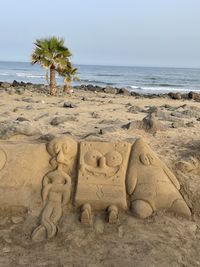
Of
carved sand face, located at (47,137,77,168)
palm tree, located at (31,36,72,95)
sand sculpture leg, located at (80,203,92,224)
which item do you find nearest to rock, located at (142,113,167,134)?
carved sand face, located at (47,137,77,168)

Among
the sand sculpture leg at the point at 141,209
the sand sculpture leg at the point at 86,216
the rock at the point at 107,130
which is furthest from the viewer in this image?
the rock at the point at 107,130

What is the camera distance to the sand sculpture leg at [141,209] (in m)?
4.26

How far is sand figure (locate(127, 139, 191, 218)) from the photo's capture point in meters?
4.37

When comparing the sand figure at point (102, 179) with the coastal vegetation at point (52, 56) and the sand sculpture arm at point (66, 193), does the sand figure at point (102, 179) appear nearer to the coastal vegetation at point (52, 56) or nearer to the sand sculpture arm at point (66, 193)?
the sand sculpture arm at point (66, 193)

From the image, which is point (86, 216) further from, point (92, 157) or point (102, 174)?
point (92, 157)

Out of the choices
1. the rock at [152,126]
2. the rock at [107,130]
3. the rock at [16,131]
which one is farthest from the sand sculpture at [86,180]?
the rock at [152,126]

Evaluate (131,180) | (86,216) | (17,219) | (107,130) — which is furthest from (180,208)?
(107,130)

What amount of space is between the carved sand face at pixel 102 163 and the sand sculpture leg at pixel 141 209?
45cm

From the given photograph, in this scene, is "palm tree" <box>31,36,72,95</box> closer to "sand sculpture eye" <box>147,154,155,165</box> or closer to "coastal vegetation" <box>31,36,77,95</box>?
"coastal vegetation" <box>31,36,77,95</box>

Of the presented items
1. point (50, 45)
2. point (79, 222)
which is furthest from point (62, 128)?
point (50, 45)

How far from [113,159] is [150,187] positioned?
1.79 ft

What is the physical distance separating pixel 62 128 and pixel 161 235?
4.18 m

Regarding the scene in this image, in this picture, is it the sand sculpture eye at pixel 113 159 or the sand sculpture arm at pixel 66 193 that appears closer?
the sand sculpture arm at pixel 66 193

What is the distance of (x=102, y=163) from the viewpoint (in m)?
4.47
